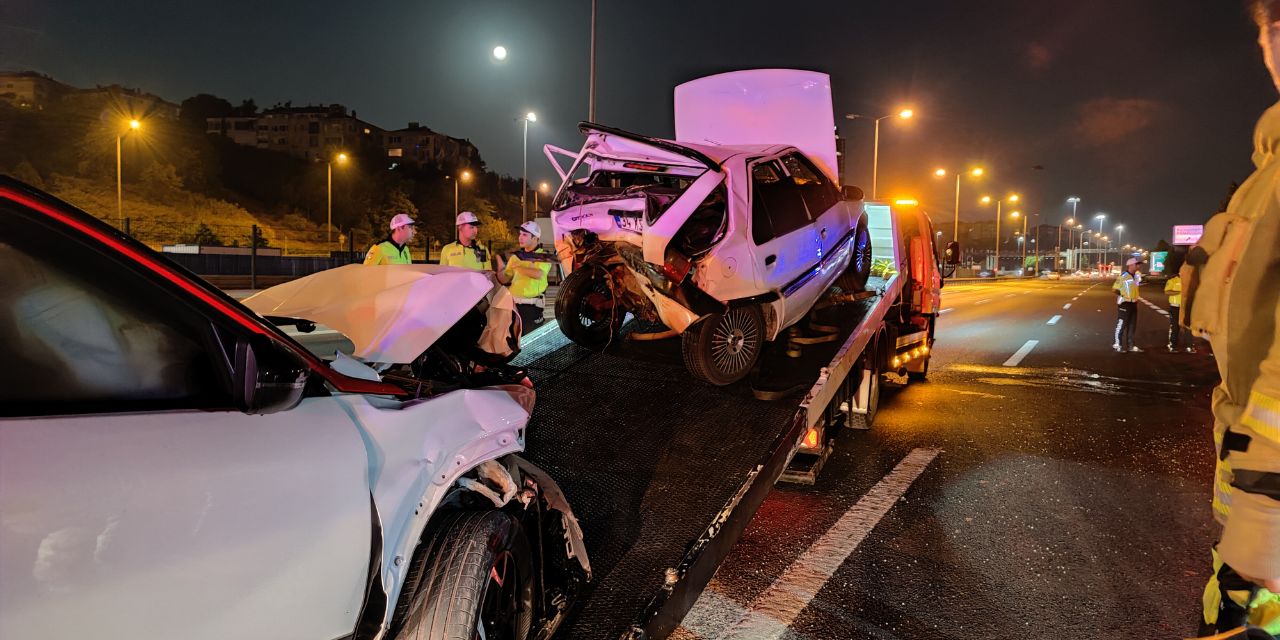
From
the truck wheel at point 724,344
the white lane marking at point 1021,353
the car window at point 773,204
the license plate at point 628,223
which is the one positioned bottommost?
the white lane marking at point 1021,353

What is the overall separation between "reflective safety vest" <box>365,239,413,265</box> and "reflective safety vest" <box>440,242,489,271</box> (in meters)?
0.41

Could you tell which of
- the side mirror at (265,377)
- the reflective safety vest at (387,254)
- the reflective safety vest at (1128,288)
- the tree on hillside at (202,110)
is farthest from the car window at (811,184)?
the tree on hillside at (202,110)

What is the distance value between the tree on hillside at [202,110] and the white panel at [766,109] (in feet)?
288

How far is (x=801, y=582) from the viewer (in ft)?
12.0

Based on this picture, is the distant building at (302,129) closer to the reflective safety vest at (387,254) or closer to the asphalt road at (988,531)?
the reflective safety vest at (387,254)

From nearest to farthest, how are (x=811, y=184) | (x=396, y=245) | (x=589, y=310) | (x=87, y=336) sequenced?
(x=87, y=336) → (x=589, y=310) → (x=811, y=184) → (x=396, y=245)

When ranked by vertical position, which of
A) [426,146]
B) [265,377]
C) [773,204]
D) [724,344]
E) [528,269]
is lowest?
[724,344]

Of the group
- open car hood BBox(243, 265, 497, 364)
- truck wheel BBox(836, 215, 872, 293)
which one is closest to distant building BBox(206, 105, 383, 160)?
truck wheel BBox(836, 215, 872, 293)

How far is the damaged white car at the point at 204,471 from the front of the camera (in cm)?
120

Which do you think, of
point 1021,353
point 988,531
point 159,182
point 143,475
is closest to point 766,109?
point 988,531

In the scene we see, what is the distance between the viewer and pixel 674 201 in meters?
4.87

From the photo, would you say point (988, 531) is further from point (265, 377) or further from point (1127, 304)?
point (1127, 304)

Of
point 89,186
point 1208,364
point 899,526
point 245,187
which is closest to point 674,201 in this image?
point 899,526

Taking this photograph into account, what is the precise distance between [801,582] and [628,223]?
2681 mm
